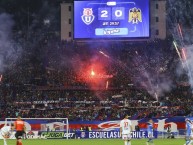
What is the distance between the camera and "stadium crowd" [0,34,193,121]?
73.2 metres

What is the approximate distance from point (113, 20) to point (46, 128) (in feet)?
74.1

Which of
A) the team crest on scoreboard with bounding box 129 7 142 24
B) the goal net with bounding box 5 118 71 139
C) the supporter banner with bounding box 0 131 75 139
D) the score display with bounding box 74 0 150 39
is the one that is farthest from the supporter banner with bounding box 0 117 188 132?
the team crest on scoreboard with bounding box 129 7 142 24

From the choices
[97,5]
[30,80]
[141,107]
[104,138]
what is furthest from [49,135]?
[30,80]

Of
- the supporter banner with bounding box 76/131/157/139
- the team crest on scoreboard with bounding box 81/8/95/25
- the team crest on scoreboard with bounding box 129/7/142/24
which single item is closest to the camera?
the supporter banner with bounding box 76/131/157/139

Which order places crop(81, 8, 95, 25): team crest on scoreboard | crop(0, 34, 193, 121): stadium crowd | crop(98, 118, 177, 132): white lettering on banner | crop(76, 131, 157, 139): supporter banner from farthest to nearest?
crop(81, 8, 95, 25): team crest on scoreboard, crop(0, 34, 193, 121): stadium crowd, crop(98, 118, 177, 132): white lettering on banner, crop(76, 131, 157, 139): supporter banner

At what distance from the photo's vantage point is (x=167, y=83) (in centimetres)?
8612

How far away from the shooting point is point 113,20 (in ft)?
251

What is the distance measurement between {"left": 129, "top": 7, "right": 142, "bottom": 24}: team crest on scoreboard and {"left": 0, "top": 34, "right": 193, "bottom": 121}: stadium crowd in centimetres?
1169

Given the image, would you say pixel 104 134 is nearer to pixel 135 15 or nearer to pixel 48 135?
pixel 48 135

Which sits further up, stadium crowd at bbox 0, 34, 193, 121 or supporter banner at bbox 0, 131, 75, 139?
stadium crowd at bbox 0, 34, 193, 121

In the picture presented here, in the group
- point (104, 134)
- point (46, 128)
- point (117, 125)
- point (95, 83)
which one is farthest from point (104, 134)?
point (95, 83)

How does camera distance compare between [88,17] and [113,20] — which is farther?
[113,20]

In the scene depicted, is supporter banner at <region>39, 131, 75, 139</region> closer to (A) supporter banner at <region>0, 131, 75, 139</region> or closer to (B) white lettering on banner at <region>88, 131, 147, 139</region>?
(A) supporter banner at <region>0, 131, 75, 139</region>

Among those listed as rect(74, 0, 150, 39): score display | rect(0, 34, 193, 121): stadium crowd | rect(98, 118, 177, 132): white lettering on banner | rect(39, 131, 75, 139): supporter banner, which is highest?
rect(74, 0, 150, 39): score display
